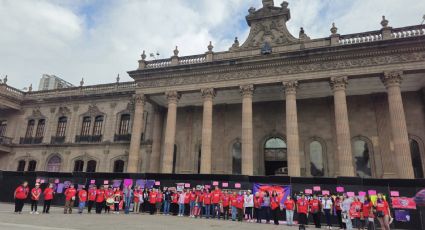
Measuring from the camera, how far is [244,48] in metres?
24.0

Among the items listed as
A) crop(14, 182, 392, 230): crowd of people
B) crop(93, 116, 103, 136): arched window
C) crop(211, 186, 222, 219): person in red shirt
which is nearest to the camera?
crop(14, 182, 392, 230): crowd of people

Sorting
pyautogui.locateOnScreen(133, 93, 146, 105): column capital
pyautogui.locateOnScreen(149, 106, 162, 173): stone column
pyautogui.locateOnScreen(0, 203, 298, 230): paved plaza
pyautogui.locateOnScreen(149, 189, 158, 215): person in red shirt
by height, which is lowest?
pyautogui.locateOnScreen(0, 203, 298, 230): paved plaza

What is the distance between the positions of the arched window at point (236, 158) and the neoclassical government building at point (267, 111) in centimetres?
9

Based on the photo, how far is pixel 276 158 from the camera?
2525 centimetres

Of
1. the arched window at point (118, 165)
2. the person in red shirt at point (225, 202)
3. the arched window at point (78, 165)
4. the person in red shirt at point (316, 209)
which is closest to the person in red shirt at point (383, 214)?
the person in red shirt at point (316, 209)

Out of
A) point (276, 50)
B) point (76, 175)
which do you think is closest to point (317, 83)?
point (276, 50)

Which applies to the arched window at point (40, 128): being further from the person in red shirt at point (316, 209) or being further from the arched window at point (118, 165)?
the person in red shirt at point (316, 209)

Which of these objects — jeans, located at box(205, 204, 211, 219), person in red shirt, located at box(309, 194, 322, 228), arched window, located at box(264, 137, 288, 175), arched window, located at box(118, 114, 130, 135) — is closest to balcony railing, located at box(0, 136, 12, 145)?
arched window, located at box(118, 114, 130, 135)

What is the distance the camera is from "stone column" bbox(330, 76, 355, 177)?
747 inches

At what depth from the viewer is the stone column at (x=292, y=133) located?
65.0 ft

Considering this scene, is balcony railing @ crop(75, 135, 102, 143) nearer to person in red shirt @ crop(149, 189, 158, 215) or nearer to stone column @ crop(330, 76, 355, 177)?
person in red shirt @ crop(149, 189, 158, 215)

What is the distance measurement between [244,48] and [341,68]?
291 inches

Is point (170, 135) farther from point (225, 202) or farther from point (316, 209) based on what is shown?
point (316, 209)

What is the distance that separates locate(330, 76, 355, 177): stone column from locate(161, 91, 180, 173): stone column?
1185 cm
